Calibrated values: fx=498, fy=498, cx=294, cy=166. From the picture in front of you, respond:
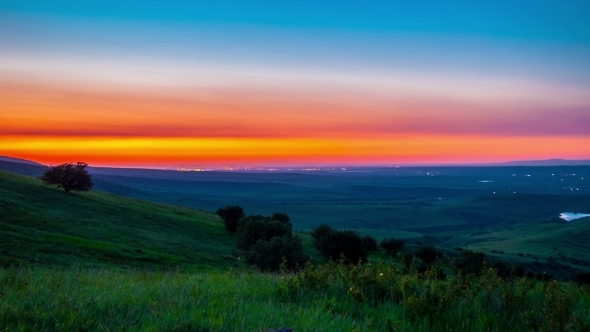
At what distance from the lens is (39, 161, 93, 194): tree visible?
5984cm

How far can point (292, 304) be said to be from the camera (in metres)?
7.43

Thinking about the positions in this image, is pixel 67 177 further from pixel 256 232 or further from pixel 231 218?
pixel 256 232

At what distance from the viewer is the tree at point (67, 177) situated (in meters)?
59.8

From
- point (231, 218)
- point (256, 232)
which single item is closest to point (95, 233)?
point (256, 232)

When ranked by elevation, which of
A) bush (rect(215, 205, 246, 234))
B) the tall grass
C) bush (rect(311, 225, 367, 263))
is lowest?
bush (rect(311, 225, 367, 263))

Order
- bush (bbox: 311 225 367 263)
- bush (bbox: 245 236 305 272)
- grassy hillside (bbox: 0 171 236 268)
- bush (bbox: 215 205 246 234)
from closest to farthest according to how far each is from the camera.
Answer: grassy hillside (bbox: 0 171 236 268), bush (bbox: 245 236 305 272), bush (bbox: 311 225 367 263), bush (bbox: 215 205 246 234)

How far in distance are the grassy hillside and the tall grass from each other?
16.5 m

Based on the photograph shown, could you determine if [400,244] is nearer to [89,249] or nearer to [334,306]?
[89,249]

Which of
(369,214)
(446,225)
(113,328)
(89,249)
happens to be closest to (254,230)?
(89,249)

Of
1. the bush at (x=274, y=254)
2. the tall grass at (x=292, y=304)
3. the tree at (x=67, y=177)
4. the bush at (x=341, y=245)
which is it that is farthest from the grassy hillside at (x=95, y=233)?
the tall grass at (x=292, y=304)

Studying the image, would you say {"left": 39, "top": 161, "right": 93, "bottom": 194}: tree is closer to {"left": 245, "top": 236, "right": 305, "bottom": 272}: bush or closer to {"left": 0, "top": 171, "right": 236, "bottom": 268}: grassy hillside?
{"left": 0, "top": 171, "right": 236, "bottom": 268}: grassy hillside

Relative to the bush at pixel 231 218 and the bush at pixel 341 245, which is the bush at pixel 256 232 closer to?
the bush at pixel 341 245

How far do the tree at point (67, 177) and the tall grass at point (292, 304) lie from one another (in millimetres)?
55766

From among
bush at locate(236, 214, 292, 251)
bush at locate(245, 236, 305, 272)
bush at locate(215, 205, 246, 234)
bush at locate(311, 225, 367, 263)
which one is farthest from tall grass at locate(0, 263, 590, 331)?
bush at locate(215, 205, 246, 234)
